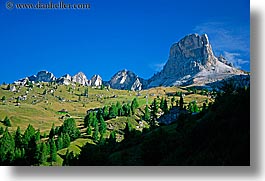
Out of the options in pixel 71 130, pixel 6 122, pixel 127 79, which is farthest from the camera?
pixel 127 79

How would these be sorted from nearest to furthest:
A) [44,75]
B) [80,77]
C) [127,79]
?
[44,75] → [80,77] → [127,79]

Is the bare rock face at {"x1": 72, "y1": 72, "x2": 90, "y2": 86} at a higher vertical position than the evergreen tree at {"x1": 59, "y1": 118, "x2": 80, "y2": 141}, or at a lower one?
higher

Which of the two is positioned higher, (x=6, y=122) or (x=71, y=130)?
(x=6, y=122)

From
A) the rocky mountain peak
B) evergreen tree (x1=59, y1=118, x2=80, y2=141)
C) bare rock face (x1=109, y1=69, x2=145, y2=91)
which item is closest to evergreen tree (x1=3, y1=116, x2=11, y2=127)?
the rocky mountain peak

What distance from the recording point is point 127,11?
10.3m

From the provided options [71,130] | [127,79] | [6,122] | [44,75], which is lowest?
[71,130]

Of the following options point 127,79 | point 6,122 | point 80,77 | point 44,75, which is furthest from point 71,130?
point 127,79

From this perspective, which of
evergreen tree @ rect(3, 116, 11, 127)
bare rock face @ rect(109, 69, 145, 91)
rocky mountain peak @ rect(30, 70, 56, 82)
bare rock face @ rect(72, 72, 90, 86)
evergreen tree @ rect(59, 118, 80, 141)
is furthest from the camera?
evergreen tree @ rect(59, 118, 80, 141)

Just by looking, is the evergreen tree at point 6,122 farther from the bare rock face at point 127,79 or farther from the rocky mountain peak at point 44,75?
the bare rock face at point 127,79

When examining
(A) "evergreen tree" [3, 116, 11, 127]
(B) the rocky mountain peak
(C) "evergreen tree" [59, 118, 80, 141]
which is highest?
(B) the rocky mountain peak

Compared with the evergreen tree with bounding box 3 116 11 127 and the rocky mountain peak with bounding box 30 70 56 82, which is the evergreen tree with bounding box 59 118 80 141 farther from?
the rocky mountain peak with bounding box 30 70 56 82

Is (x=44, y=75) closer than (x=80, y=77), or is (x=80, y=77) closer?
(x=44, y=75)

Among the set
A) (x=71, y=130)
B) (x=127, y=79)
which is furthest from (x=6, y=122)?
(x=127, y=79)

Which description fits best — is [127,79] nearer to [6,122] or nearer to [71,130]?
[71,130]
